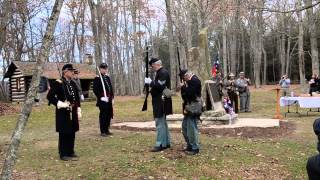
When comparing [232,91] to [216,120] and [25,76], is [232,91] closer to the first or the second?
[216,120]

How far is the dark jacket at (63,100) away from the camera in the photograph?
9.62 meters

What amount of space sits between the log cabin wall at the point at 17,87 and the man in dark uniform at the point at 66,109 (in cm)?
2746

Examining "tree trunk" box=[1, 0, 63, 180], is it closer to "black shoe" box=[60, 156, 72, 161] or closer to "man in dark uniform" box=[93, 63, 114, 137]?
"black shoe" box=[60, 156, 72, 161]

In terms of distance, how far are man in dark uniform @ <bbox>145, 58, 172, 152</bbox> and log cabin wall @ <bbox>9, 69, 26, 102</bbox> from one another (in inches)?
1089

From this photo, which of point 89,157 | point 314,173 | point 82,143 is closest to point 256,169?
point 89,157

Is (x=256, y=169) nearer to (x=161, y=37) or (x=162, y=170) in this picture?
(x=162, y=170)

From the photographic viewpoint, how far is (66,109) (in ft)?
31.8

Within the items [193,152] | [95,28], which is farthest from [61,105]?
[95,28]

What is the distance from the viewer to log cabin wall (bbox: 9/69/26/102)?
36431 mm

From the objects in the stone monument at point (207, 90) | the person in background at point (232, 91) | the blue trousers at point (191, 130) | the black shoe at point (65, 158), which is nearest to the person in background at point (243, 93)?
the person in background at point (232, 91)

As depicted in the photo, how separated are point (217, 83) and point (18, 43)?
29565 mm

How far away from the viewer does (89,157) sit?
32.8 feet

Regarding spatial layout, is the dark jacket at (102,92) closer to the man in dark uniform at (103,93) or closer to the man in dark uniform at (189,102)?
the man in dark uniform at (103,93)

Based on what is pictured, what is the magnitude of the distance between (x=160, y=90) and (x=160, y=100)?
0.21m
